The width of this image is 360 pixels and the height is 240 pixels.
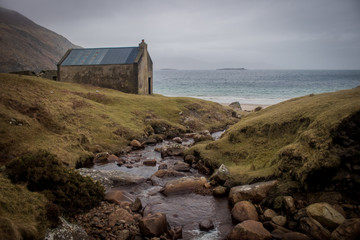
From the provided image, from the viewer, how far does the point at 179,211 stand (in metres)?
10.5

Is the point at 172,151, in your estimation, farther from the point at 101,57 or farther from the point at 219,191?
the point at 101,57

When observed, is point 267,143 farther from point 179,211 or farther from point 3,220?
point 3,220

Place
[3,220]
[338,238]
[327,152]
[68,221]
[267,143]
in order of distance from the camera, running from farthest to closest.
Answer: [267,143]
[327,152]
[68,221]
[338,238]
[3,220]

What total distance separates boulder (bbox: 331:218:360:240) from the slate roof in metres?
38.8

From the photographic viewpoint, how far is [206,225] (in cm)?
913

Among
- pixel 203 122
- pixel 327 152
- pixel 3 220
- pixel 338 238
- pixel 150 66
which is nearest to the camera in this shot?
pixel 3 220

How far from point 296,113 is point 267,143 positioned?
243 centimetres

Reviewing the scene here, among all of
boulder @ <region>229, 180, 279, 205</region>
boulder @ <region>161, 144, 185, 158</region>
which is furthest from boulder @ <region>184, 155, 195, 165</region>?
boulder @ <region>229, 180, 279, 205</region>

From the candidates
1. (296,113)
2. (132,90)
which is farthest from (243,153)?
(132,90)

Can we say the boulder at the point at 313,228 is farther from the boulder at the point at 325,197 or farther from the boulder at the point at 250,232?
the boulder at the point at 250,232

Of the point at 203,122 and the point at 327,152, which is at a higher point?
the point at 327,152

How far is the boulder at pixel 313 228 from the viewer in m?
7.74

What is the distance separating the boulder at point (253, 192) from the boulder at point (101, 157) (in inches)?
394

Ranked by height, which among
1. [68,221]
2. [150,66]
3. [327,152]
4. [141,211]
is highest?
[150,66]
